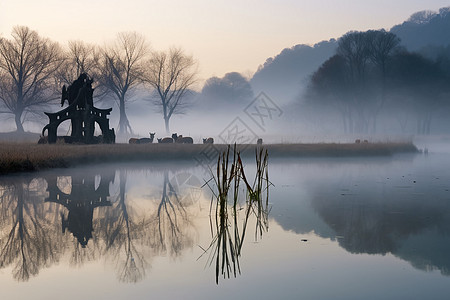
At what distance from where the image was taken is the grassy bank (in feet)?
76.4

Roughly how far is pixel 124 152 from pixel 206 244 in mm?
21589

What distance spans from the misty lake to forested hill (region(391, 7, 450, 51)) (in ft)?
287

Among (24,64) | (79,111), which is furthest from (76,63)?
(79,111)

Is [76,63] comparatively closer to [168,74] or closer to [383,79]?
[168,74]

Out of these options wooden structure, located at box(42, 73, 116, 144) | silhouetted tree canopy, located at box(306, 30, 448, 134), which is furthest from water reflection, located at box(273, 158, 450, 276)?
silhouetted tree canopy, located at box(306, 30, 448, 134)

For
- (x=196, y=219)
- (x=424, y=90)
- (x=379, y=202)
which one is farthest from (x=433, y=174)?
(x=424, y=90)

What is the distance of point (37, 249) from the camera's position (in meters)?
9.06

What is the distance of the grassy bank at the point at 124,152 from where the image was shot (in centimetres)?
2328

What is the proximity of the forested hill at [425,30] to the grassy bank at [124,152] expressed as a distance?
214 ft

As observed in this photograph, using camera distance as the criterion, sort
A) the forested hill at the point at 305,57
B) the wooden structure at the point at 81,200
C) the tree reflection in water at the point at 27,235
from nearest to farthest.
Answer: the tree reflection in water at the point at 27,235
the wooden structure at the point at 81,200
the forested hill at the point at 305,57

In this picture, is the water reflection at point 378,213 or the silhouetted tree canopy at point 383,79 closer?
the water reflection at point 378,213

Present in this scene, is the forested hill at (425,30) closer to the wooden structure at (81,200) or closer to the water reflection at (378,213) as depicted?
the water reflection at (378,213)

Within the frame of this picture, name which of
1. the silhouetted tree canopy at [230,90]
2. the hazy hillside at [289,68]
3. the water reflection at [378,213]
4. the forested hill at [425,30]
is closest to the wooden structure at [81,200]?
the water reflection at [378,213]

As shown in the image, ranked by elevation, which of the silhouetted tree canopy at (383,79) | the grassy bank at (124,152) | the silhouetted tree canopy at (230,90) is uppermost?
the silhouetted tree canopy at (230,90)
